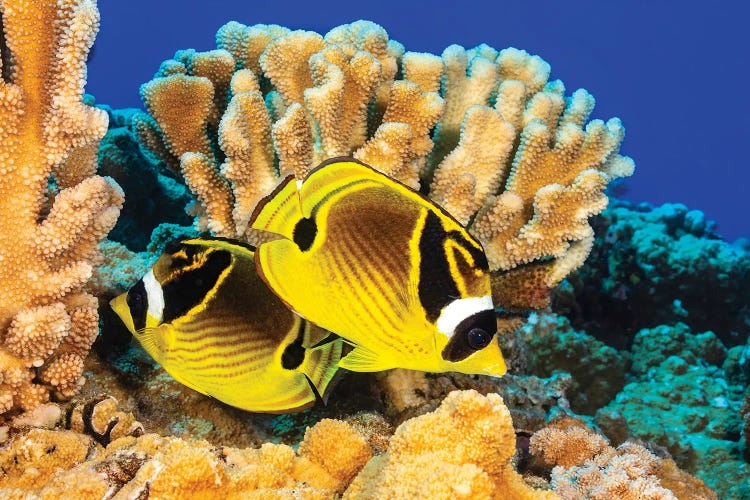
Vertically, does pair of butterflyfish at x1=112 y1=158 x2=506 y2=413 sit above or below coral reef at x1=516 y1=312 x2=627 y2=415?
below

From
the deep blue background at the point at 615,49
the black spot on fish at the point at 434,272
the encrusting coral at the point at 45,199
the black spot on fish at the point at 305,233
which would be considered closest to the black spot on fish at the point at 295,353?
the black spot on fish at the point at 305,233

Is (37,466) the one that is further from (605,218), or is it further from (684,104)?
(684,104)

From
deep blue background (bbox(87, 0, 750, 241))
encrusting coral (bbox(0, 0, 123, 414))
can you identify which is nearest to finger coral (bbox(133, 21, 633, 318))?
encrusting coral (bbox(0, 0, 123, 414))

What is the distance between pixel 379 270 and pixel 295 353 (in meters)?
0.47

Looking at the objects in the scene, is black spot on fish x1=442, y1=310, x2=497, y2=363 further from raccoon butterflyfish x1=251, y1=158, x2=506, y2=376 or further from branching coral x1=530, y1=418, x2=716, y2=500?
branching coral x1=530, y1=418, x2=716, y2=500

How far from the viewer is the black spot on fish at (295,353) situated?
168cm

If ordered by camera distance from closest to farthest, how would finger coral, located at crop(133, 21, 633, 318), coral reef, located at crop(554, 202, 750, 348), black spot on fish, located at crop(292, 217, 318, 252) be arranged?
black spot on fish, located at crop(292, 217, 318, 252) → finger coral, located at crop(133, 21, 633, 318) → coral reef, located at crop(554, 202, 750, 348)

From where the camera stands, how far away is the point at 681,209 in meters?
8.22

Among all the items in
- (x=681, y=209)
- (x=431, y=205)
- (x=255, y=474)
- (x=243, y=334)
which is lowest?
(x=255, y=474)

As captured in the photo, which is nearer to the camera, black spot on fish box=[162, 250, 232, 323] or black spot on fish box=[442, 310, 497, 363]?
black spot on fish box=[442, 310, 497, 363]

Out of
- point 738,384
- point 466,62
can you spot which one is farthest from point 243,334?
point 738,384

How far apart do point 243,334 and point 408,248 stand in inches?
23.7

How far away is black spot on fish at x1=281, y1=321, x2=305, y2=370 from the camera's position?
1677 millimetres

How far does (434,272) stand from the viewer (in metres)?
1.33
